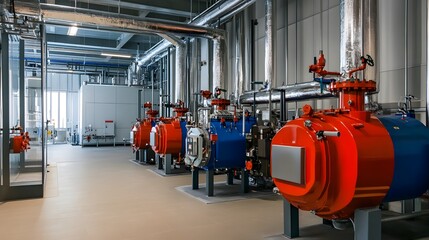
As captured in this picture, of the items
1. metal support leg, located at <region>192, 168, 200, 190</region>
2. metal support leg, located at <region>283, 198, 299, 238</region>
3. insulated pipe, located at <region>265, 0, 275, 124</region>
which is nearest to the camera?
metal support leg, located at <region>283, 198, 299, 238</region>

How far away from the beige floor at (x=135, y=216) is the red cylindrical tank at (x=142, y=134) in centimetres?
247

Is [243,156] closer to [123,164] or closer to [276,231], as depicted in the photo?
[276,231]

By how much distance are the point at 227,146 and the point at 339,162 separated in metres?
2.59

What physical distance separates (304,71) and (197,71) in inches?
162

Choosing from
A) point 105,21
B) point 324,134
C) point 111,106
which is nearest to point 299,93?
point 324,134

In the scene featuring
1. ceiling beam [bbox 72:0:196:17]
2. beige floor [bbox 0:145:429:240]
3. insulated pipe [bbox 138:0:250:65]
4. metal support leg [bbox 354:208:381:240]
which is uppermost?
ceiling beam [bbox 72:0:196:17]

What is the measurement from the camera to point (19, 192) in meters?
4.89

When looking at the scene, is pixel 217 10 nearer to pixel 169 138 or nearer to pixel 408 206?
pixel 169 138

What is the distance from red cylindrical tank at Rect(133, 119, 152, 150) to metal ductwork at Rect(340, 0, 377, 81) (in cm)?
582

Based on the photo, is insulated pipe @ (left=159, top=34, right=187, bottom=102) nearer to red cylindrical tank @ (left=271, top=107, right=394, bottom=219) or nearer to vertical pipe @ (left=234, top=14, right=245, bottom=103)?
vertical pipe @ (left=234, top=14, right=245, bottom=103)

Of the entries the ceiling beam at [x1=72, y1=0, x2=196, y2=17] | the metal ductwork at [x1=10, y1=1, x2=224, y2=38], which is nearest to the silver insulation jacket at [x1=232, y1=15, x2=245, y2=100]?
the metal ductwork at [x1=10, y1=1, x2=224, y2=38]

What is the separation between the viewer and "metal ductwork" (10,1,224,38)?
5402 millimetres

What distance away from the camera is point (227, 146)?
4.92m

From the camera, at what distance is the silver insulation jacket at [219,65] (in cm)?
673
